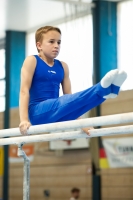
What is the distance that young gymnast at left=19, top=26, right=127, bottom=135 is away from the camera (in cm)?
428

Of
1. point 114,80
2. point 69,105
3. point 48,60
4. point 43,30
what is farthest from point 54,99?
point 114,80

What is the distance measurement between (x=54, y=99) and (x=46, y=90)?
0.35 meters

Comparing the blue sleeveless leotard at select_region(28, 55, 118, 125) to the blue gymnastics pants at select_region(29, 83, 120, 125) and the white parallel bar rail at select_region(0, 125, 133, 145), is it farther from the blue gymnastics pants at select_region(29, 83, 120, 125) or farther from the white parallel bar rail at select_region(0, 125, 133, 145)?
the white parallel bar rail at select_region(0, 125, 133, 145)

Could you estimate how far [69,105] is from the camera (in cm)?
423

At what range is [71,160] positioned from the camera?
45.8 feet

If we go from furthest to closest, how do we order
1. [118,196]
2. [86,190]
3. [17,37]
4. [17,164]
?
[17,37] < [17,164] < [86,190] < [118,196]

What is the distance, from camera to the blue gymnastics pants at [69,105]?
12.9 ft

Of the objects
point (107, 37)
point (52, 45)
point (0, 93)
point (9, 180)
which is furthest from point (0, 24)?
point (52, 45)

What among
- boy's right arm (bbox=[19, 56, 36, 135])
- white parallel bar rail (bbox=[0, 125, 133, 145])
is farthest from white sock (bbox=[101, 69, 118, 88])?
boy's right arm (bbox=[19, 56, 36, 135])

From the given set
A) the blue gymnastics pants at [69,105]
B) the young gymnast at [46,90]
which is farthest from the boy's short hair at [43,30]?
the blue gymnastics pants at [69,105]

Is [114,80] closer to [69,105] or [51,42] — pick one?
[69,105]

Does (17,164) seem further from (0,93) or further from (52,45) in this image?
(52,45)

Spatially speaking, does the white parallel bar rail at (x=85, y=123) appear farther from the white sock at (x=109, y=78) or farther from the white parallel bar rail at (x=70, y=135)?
the white sock at (x=109, y=78)

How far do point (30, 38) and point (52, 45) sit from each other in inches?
465
